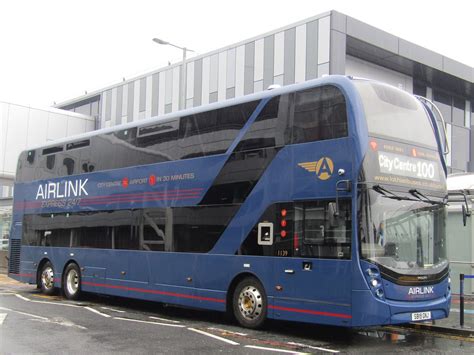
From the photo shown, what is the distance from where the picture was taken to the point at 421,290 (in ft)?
29.2

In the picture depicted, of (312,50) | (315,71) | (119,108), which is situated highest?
(119,108)

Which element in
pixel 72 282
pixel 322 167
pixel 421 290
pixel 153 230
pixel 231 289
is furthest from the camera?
pixel 72 282

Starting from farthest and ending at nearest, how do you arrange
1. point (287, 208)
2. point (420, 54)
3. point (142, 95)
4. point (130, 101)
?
point (130, 101) → point (142, 95) → point (420, 54) → point (287, 208)

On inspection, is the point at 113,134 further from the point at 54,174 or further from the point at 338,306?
the point at 338,306

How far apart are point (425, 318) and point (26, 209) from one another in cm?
1228

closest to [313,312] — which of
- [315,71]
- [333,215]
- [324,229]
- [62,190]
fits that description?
[324,229]

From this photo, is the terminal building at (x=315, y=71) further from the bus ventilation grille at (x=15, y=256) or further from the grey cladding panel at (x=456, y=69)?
the bus ventilation grille at (x=15, y=256)

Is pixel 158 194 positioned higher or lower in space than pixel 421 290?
higher

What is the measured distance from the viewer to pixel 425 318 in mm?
8891

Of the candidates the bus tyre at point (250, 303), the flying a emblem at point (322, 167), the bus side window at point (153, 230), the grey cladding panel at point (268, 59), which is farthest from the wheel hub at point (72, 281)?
the grey cladding panel at point (268, 59)

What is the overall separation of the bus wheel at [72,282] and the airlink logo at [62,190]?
191cm

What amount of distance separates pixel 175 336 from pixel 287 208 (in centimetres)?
284

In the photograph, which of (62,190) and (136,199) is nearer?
(136,199)

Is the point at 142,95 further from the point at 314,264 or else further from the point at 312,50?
the point at 314,264
